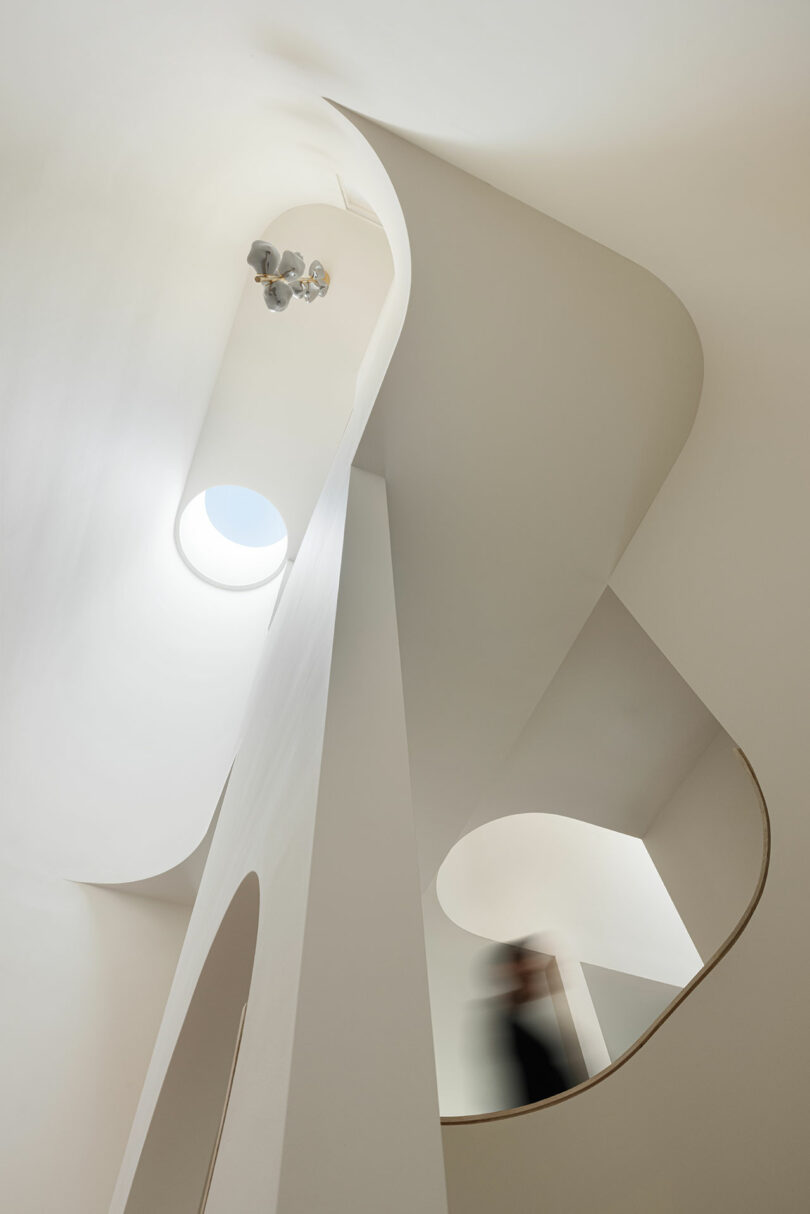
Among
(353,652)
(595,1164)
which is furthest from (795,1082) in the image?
(353,652)

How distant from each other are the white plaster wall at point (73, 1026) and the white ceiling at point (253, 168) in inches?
28.5

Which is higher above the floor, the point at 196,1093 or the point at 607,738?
the point at 607,738

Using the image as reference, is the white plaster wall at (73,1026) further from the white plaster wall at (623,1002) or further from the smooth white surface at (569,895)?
the white plaster wall at (623,1002)

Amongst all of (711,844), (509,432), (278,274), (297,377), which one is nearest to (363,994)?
(509,432)

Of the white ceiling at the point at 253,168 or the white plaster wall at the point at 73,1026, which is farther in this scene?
the white plaster wall at the point at 73,1026

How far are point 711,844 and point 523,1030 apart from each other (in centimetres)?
204

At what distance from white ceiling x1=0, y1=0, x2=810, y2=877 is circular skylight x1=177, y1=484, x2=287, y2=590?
2.99 m

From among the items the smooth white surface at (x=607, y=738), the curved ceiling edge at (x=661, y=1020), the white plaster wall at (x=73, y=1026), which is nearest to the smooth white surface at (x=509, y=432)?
the smooth white surface at (x=607, y=738)

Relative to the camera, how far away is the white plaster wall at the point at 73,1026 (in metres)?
4.84

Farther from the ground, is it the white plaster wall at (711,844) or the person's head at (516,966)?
the white plaster wall at (711,844)

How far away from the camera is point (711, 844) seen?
6031 mm

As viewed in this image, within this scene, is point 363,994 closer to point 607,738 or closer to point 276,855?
point 276,855

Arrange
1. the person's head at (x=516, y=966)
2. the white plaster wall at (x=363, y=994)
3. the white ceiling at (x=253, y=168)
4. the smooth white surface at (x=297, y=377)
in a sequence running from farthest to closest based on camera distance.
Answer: the smooth white surface at (x=297, y=377)
the person's head at (x=516, y=966)
the white ceiling at (x=253, y=168)
the white plaster wall at (x=363, y=994)

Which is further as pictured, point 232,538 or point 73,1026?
point 232,538
